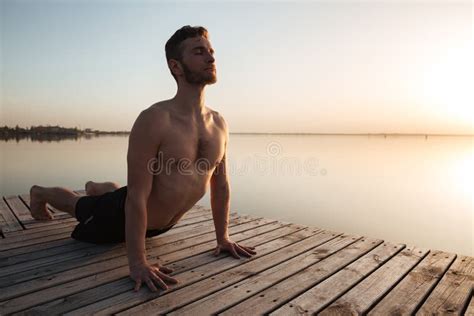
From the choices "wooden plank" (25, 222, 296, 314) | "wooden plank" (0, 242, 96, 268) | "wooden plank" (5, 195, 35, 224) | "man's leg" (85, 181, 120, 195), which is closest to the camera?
"wooden plank" (25, 222, 296, 314)

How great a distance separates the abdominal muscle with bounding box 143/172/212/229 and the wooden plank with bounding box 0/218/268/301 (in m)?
0.34

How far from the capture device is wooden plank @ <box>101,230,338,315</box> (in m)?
2.08

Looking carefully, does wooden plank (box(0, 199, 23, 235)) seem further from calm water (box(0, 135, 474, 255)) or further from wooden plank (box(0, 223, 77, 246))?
calm water (box(0, 135, 474, 255))

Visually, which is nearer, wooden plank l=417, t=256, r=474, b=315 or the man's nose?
wooden plank l=417, t=256, r=474, b=315

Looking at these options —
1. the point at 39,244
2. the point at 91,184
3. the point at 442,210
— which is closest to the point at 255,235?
the point at 91,184

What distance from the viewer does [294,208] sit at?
1048cm

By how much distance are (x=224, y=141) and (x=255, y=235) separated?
131 centimetres

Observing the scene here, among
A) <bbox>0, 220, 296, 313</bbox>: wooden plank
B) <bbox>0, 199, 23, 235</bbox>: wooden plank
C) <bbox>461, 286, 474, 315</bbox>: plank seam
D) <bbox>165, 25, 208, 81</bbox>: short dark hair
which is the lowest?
<bbox>461, 286, 474, 315</bbox>: plank seam

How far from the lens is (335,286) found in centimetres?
248

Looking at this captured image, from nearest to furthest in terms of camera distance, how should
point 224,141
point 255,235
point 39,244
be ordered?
point 224,141
point 39,244
point 255,235

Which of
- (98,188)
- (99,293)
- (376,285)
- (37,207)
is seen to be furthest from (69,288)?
(37,207)

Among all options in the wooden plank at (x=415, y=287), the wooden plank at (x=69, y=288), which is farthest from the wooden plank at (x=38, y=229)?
the wooden plank at (x=415, y=287)

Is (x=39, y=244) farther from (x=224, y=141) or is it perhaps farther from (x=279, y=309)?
(x=279, y=309)

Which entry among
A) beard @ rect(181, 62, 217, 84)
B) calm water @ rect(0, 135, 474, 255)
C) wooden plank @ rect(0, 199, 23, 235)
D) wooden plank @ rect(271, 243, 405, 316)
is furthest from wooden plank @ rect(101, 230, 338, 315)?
calm water @ rect(0, 135, 474, 255)
